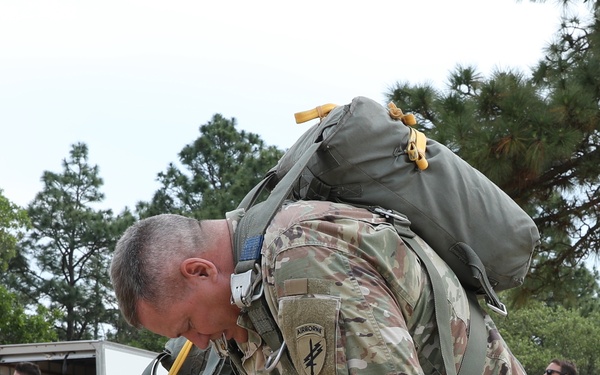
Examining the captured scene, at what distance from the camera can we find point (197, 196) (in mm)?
37875

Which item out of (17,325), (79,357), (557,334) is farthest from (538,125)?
(557,334)

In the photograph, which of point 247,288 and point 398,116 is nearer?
point 247,288

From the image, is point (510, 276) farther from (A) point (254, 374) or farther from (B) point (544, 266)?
(B) point (544, 266)

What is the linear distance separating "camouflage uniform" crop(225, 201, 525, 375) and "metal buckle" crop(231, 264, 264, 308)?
0.05 meters

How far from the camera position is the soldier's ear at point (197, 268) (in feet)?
8.77

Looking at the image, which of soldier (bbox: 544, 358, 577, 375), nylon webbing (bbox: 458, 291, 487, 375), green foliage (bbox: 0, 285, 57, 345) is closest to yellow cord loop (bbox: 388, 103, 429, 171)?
nylon webbing (bbox: 458, 291, 487, 375)

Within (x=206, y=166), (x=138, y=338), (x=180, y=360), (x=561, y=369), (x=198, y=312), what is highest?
(x=206, y=166)

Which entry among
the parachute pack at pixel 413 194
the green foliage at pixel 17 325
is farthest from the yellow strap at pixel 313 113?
the green foliage at pixel 17 325

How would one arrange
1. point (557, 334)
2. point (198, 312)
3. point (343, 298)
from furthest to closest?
1. point (557, 334)
2. point (198, 312)
3. point (343, 298)

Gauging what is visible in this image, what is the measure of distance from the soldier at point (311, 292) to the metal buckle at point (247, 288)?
5 centimetres

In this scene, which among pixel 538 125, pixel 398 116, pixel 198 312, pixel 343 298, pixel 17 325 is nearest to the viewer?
pixel 343 298

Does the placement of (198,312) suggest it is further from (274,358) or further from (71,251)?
(71,251)

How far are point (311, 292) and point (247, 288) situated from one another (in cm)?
22

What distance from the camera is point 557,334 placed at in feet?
111
